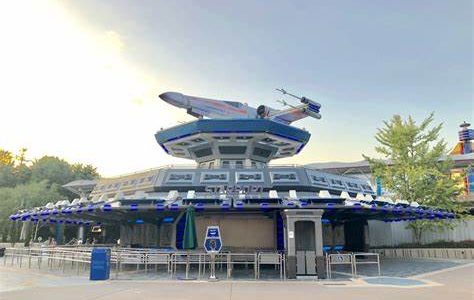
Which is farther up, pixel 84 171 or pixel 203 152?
pixel 84 171

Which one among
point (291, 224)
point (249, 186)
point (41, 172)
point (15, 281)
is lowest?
point (15, 281)

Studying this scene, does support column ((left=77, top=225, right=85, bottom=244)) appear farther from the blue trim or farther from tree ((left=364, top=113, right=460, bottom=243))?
tree ((left=364, top=113, right=460, bottom=243))

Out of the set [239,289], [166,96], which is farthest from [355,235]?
[166,96]

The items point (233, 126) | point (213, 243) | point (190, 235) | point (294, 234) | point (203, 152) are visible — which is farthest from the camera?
point (203, 152)

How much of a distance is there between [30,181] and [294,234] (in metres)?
65.8

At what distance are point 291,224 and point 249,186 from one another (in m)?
9.93

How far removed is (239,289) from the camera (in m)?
13.5

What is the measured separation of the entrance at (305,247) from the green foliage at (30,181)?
44.6m

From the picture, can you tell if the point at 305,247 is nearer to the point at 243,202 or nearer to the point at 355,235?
the point at 243,202

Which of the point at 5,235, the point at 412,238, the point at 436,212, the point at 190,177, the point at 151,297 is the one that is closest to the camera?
the point at 151,297

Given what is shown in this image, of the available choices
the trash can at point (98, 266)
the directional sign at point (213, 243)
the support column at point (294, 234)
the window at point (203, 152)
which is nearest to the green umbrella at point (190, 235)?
the directional sign at point (213, 243)

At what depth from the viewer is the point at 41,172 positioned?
71.4m

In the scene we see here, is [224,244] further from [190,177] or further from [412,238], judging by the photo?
[412,238]

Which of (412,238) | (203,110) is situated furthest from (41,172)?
(412,238)
